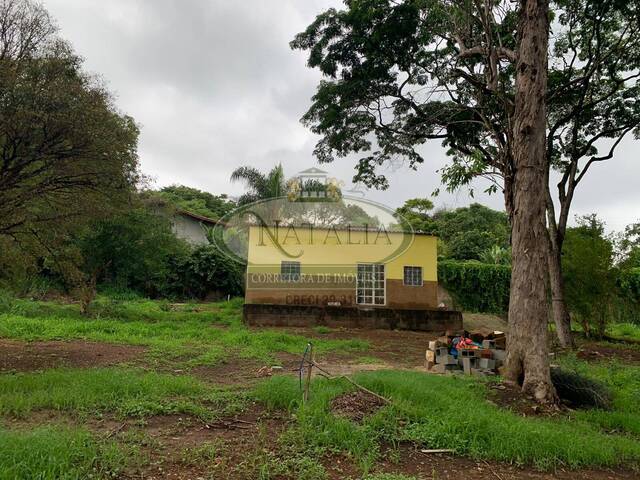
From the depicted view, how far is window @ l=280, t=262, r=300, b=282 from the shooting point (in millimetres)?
15219

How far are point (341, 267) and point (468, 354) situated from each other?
8.29 m

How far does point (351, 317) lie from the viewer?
14148 mm

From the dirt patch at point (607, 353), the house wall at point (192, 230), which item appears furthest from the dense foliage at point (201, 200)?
the dirt patch at point (607, 353)

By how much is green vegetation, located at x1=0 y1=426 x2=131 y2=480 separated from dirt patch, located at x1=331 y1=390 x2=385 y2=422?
6.80 feet

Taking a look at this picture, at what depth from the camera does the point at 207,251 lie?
2161 cm

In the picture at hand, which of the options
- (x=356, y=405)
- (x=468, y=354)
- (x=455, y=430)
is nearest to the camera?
(x=455, y=430)

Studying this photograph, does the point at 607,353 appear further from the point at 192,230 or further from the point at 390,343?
the point at 192,230

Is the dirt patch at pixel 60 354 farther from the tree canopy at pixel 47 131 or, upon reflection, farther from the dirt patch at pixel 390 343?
the dirt patch at pixel 390 343

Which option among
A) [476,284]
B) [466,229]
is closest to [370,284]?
[476,284]

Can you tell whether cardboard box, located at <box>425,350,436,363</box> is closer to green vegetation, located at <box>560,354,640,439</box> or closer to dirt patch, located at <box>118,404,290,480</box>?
green vegetation, located at <box>560,354,640,439</box>

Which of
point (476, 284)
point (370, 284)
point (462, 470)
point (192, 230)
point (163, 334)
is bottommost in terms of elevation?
point (462, 470)

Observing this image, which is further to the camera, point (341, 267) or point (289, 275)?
point (341, 267)

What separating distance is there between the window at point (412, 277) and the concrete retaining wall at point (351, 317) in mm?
1453

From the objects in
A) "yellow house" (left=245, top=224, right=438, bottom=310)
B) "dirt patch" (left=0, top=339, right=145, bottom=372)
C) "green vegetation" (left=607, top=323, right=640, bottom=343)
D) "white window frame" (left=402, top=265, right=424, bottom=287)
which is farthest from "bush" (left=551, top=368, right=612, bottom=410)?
"green vegetation" (left=607, top=323, right=640, bottom=343)
